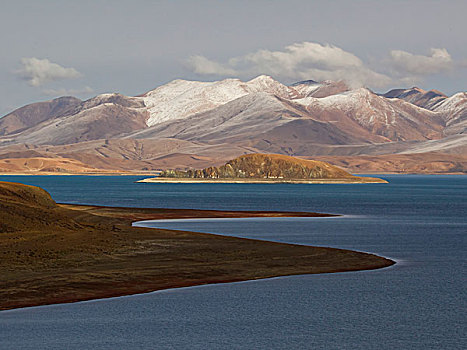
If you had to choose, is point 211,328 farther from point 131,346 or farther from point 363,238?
point 363,238

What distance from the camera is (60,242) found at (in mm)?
58938

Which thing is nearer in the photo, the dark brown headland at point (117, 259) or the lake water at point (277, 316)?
the lake water at point (277, 316)

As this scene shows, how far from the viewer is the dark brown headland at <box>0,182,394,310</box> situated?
43.4 meters

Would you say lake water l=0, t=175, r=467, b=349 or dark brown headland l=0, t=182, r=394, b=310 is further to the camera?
dark brown headland l=0, t=182, r=394, b=310

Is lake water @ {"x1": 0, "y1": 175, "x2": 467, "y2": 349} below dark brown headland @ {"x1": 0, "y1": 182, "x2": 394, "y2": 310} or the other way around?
below

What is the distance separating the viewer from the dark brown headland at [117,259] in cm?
4338

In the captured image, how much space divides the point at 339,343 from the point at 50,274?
2103 cm

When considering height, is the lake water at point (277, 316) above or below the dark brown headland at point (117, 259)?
below

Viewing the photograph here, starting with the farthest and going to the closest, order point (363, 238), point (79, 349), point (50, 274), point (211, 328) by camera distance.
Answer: point (363, 238)
point (50, 274)
point (211, 328)
point (79, 349)

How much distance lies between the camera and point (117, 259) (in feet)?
177

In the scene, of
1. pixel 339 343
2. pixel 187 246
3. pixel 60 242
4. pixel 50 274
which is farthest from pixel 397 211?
pixel 339 343

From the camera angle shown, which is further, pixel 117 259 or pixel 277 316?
pixel 117 259

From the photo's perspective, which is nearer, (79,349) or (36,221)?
(79,349)

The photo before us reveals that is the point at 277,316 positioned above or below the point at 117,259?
below
